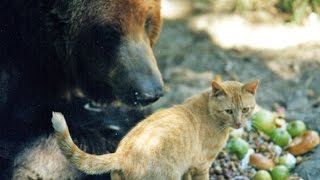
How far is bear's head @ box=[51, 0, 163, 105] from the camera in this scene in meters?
4.29

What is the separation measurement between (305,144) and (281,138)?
0.52 ft

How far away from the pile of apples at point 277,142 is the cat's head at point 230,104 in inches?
29.2

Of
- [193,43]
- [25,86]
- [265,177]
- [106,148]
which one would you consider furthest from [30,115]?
[193,43]

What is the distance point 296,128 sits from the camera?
17.0 feet

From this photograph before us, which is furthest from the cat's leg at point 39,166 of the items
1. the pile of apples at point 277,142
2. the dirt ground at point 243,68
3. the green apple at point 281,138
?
the green apple at point 281,138

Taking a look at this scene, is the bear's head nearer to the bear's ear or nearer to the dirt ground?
the bear's ear

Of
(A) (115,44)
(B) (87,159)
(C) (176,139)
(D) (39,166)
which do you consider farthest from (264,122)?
(B) (87,159)

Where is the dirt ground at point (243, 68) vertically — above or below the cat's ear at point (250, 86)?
below

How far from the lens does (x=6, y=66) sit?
4371mm

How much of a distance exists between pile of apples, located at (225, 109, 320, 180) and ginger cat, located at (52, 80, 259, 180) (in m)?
0.76

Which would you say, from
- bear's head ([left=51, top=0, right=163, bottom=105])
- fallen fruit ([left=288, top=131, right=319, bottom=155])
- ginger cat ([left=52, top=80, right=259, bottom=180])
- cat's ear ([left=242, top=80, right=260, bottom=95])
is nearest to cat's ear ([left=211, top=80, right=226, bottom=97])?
ginger cat ([left=52, top=80, right=259, bottom=180])

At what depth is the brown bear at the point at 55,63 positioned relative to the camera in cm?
430

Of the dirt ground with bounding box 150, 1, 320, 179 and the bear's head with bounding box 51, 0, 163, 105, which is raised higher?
the bear's head with bounding box 51, 0, 163, 105

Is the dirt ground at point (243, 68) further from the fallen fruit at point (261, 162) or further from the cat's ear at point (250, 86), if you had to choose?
the cat's ear at point (250, 86)
